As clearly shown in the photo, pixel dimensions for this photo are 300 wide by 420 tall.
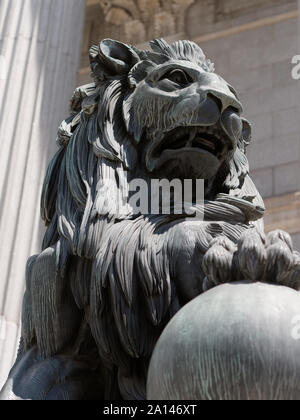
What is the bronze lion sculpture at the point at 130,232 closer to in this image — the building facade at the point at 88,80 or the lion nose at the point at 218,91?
the lion nose at the point at 218,91

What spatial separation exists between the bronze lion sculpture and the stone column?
5.15m

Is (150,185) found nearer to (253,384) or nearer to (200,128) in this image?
(200,128)

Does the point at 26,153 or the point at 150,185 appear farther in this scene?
the point at 26,153

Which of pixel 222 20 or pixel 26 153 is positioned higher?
pixel 222 20

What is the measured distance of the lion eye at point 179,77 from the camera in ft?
7.25

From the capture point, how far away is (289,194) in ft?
32.4

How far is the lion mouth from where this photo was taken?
214 cm

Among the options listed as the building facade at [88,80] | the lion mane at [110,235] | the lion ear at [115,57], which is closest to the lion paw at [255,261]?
the lion mane at [110,235]

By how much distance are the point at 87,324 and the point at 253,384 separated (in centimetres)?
66

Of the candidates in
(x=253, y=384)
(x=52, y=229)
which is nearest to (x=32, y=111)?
(x=52, y=229)

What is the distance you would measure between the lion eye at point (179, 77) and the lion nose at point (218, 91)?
41 millimetres

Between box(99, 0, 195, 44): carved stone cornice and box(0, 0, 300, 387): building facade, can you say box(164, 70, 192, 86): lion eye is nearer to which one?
box(0, 0, 300, 387): building facade

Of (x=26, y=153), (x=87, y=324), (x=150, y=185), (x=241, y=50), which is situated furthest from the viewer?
(x=241, y=50)

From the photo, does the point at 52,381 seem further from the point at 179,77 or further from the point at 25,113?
the point at 25,113
